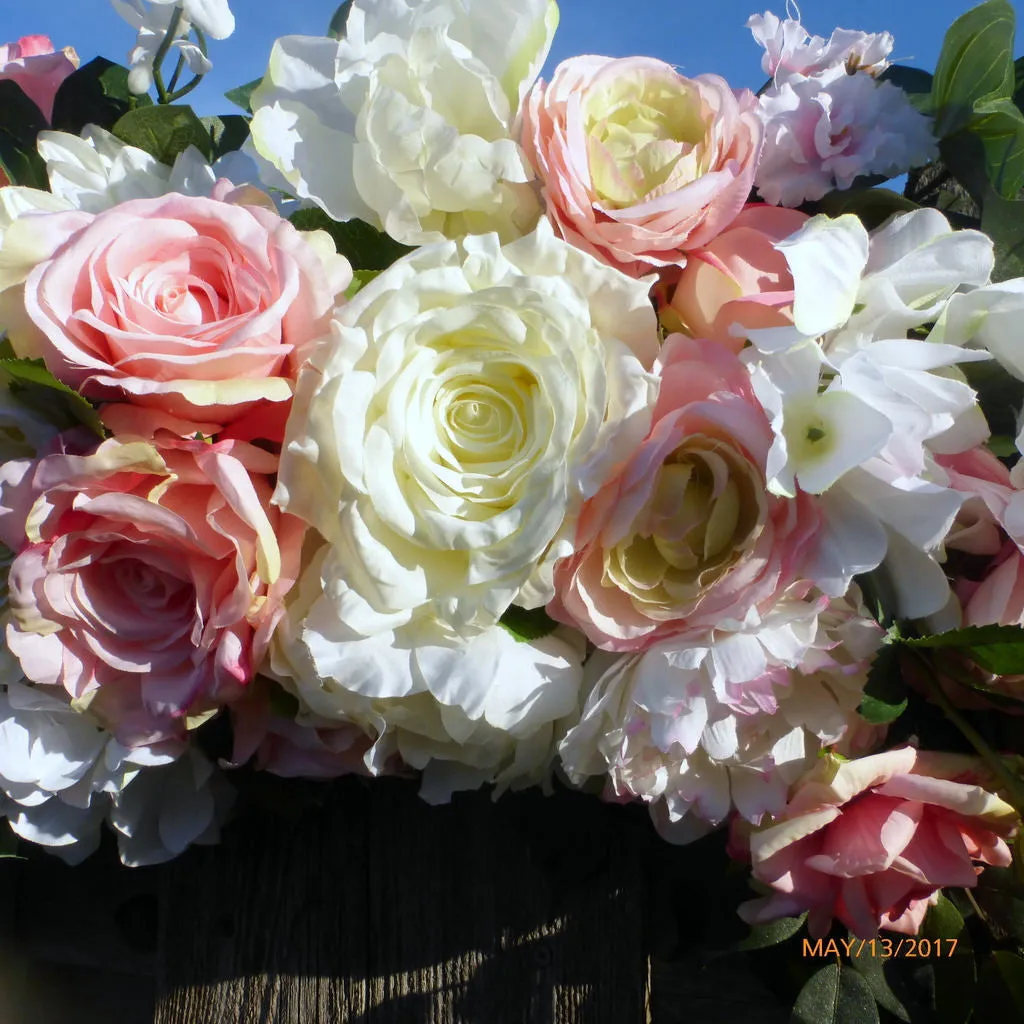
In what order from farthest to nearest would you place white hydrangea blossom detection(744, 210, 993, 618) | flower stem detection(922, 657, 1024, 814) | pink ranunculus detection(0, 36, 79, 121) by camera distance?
pink ranunculus detection(0, 36, 79, 121) < flower stem detection(922, 657, 1024, 814) < white hydrangea blossom detection(744, 210, 993, 618)

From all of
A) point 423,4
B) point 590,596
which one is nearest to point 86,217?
point 423,4

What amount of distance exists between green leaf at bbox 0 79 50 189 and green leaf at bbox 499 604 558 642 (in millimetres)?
529

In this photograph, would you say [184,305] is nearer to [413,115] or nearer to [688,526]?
[413,115]

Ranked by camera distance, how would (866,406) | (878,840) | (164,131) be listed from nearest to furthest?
(866,406) → (878,840) → (164,131)

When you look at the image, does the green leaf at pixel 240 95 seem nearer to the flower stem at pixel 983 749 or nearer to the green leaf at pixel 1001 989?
the flower stem at pixel 983 749

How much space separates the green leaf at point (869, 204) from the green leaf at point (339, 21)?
402mm

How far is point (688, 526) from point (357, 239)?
0.31 m

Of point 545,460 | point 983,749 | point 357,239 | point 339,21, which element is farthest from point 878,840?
point 339,21

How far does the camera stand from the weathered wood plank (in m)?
0.75

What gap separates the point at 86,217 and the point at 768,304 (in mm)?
461

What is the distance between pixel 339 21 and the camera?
2.53 ft

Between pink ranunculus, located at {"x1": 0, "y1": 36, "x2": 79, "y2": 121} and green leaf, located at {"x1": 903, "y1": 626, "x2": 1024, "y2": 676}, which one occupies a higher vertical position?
pink ranunculus, located at {"x1": 0, "y1": 36, "x2": 79, "y2": 121}

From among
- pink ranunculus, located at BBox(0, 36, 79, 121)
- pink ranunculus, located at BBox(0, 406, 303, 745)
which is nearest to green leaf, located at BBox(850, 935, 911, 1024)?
pink ranunculus, located at BBox(0, 406, 303, 745)

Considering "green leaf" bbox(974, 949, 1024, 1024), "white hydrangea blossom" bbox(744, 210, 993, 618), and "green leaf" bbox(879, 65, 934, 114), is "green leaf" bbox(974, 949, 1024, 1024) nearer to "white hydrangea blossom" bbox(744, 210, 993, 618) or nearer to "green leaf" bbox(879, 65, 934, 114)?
"white hydrangea blossom" bbox(744, 210, 993, 618)
